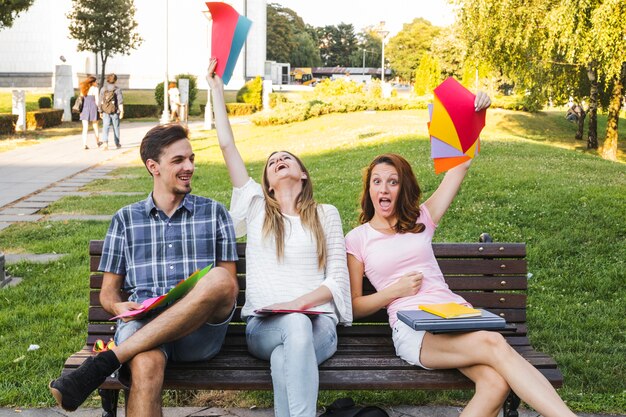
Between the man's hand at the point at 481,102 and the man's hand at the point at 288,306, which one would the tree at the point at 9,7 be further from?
the man's hand at the point at 288,306

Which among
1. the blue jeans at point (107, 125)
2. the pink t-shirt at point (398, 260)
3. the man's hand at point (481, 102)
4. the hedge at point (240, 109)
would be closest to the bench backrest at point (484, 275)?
the pink t-shirt at point (398, 260)

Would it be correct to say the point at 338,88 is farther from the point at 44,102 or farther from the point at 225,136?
the point at 225,136

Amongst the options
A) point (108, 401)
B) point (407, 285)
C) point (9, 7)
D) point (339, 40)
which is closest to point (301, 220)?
point (407, 285)

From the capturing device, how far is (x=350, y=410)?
3328 millimetres

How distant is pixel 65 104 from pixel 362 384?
3053 centimetres

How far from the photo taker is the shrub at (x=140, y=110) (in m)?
34.9

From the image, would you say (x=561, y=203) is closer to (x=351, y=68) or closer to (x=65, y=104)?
(x=65, y=104)

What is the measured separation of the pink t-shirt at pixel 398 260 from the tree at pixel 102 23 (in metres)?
37.1

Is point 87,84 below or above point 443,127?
above

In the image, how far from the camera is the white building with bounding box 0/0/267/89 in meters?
56.4

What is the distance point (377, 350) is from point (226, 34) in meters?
1.77

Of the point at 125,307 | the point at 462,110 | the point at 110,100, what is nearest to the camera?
the point at 125,307

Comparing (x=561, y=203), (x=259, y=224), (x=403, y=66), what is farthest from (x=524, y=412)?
(x=403, y=66)

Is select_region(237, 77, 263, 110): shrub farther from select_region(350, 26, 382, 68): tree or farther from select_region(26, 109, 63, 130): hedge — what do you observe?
select_region(350, 26, 382, 68): tree
